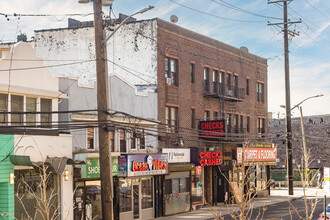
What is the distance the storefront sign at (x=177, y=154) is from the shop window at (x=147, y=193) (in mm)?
1926

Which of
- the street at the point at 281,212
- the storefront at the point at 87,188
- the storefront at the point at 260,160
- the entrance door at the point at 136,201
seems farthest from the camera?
the storefront at the point at 260,160

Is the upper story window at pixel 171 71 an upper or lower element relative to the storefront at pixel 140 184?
upper

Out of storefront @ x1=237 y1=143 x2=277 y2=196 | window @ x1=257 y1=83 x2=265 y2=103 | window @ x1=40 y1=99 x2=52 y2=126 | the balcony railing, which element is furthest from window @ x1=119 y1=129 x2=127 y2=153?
window @ x1=257 y1=83 x2=265 y2=103

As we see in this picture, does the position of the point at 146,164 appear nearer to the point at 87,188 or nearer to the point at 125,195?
the point at 125,195

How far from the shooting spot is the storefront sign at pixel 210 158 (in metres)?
34.8

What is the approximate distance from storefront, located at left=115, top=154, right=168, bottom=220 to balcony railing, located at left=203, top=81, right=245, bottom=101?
29.6 ft

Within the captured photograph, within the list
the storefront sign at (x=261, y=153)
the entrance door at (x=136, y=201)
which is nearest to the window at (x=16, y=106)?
the entrance door at (x=136, y=201)

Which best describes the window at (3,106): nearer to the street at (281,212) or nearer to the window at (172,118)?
the window at (172,118)

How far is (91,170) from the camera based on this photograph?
2528 centimetres

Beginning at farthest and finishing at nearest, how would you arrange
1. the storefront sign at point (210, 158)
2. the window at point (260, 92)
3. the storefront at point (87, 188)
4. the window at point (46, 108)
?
the window at point (260, 92), the storefront sign at point (210, 158), the storefront at point (87, 188), the window at point (46, 108)

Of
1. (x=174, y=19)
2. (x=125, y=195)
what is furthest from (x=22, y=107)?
(x=174, y=19)

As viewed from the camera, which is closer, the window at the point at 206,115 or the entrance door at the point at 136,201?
the entrance door at the point at 136,201

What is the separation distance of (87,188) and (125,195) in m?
3.32

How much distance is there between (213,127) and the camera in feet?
119
